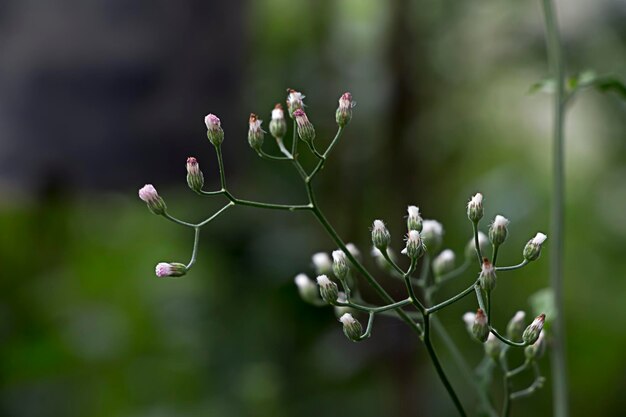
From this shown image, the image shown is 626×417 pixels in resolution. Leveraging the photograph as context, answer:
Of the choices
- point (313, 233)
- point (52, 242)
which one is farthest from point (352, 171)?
point (52, 242)

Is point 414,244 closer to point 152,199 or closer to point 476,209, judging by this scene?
point 476,209

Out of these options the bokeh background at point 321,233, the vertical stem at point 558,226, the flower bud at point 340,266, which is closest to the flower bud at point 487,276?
the flower bud at point 340,266

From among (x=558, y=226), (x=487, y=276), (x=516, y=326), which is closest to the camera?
→ (x=487, y=276)

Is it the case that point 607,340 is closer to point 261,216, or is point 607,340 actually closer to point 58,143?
point 261,216

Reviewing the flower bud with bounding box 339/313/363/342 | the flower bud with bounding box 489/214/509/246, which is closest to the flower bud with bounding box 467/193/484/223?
the flower bud with bounding box 489/214/509/246

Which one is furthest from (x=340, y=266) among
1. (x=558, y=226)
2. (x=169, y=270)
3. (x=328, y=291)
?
(x=558, y=226)

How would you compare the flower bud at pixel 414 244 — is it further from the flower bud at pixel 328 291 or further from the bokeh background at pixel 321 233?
the bokeh background at pixel 321 233

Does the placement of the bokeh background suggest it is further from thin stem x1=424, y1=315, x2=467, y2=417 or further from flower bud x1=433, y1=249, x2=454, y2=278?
thin stem x1=424, y1=315, x2=467, y2=417
